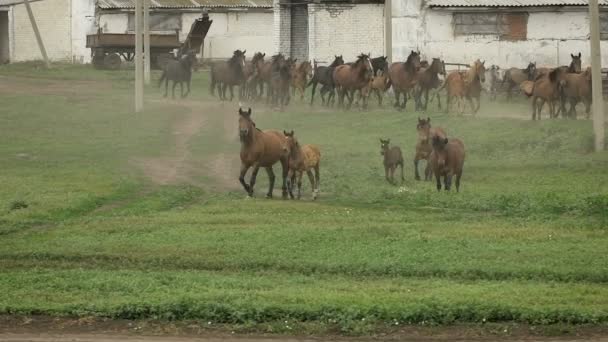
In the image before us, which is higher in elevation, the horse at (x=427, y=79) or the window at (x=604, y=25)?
the window at (x=604, y=25)

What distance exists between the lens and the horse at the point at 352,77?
44.3 meters

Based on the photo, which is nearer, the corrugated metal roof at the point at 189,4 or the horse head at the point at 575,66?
the horse head at the point at 575,66

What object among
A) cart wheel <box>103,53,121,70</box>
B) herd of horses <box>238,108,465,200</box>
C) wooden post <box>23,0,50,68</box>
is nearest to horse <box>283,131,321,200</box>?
herd of horses <box>238,108,465,200</box>

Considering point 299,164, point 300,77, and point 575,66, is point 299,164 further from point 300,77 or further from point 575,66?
point 300,77

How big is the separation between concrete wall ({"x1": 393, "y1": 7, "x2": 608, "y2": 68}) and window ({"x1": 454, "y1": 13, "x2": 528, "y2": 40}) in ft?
0.59

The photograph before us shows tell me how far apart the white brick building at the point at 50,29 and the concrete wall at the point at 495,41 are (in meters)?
17.6

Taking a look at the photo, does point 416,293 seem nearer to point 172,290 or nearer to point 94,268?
point 172,290

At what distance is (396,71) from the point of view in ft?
145

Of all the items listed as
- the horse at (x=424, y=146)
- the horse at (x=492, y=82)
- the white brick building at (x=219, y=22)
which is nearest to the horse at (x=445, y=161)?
the horse at (x=424, y=146)

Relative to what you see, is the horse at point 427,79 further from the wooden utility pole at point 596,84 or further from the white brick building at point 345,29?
the white brick building at point 345,29

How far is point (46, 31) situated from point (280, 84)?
960 inches

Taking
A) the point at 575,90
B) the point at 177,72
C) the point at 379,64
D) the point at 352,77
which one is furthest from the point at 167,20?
the point at 575,90

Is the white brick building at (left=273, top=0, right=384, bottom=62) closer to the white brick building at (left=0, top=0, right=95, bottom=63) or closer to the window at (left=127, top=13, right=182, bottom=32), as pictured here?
the window at (left=127, top=13, right=182, bottom=32)

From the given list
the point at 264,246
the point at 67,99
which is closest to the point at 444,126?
the point at 67,99
